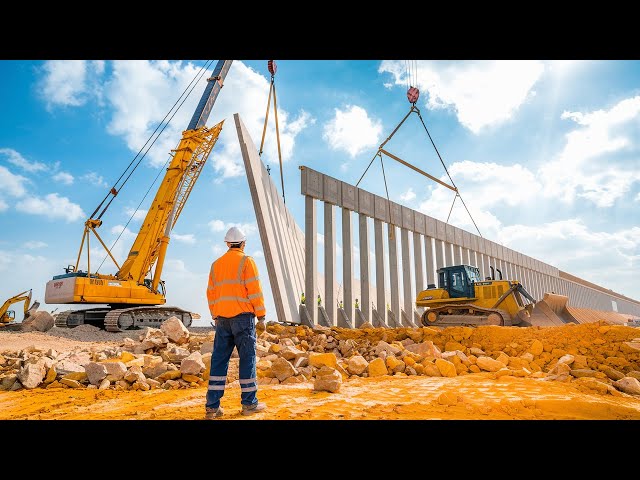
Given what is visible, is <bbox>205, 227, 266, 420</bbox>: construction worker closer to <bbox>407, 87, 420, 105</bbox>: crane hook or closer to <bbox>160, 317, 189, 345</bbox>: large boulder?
<bbox>160, 317, 189, 345</bbox>: large boulder

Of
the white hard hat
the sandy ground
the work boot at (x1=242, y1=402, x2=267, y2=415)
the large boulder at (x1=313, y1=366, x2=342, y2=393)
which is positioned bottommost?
the sandy ground

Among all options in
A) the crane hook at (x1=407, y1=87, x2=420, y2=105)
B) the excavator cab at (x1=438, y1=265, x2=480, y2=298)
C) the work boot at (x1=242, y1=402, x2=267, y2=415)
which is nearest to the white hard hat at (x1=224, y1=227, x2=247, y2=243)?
the work boot at (x1=242, y1=402, x2=267, y2=415)

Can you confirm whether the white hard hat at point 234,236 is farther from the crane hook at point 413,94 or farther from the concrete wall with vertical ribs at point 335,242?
the crane hook at point 413,94

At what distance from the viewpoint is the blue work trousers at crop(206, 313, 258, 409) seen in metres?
3.98

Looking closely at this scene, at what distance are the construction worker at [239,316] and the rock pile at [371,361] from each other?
1133mm

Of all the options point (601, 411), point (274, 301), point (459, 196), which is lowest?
point (601, 411)

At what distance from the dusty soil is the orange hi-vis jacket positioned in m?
0.97

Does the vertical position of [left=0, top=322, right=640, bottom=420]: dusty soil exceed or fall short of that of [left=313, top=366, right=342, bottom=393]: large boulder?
it falls short
